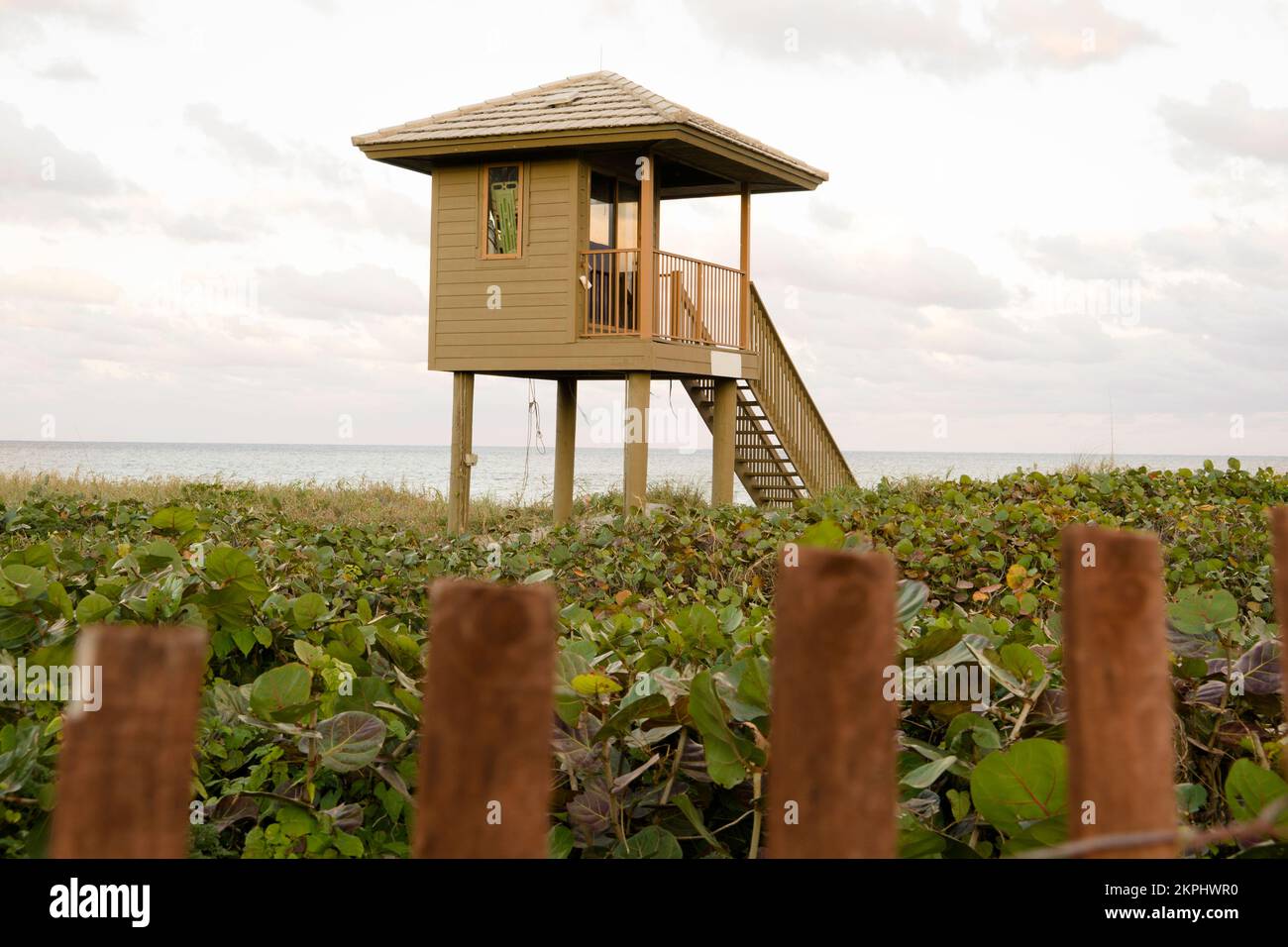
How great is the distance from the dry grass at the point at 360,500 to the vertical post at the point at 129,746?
17.2 meters

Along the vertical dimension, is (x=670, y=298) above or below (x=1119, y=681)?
above

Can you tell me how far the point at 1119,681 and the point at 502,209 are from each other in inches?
670

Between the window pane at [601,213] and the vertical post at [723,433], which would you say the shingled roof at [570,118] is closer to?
the window pane at [601,213]

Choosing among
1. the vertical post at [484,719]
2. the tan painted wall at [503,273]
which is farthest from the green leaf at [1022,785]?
the tan painted wall at [503,273]

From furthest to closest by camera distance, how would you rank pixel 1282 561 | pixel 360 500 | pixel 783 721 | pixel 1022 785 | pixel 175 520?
pixel 360 500
pixel 175 520
pixel 1022 785
pixel 1282 561
pixel 783 721

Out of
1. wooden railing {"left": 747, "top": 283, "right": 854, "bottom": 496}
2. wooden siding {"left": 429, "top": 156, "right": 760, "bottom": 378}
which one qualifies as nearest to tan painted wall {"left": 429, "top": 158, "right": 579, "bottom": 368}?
wooden siding {"left": 429, "top": 156, "right": 760, "bottom": 378}

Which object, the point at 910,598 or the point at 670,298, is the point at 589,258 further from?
the point at 910,598

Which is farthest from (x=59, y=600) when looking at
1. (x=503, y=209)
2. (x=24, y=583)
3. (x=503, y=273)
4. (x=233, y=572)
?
(x=503, y=209)

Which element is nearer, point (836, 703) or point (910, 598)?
point (836, 703)

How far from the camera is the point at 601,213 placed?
18250 millimetres

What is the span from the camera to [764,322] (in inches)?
758

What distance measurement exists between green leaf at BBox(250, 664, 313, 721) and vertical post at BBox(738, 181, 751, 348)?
16.4 metres

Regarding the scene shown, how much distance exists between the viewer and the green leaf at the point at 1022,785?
2.11 metres
